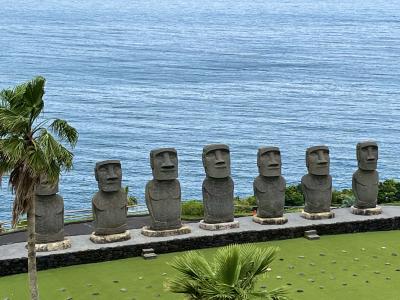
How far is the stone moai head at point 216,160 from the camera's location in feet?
95.8

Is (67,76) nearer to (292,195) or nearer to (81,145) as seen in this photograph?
(81,145)

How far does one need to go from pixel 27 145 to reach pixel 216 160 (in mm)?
9699

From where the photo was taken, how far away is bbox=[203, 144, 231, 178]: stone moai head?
1149 inches

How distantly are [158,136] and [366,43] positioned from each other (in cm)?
8438

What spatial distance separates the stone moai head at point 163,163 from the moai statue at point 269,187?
2941 millimetres

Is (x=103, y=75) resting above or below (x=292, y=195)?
above

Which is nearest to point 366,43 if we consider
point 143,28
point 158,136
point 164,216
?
point 143,28

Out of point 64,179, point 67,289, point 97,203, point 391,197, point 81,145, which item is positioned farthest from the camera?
point 81,145

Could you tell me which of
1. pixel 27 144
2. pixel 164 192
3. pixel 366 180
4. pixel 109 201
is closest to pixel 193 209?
pixel 164 192

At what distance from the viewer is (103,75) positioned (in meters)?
112

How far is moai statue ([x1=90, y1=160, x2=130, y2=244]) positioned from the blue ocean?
3042 centimetres

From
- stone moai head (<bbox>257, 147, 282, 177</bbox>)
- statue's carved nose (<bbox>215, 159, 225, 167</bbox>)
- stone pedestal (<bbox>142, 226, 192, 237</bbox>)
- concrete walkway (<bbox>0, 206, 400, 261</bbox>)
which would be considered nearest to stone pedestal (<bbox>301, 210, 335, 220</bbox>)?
concrete walkway (<bbox>0, 206, 400, 261</bbox>)

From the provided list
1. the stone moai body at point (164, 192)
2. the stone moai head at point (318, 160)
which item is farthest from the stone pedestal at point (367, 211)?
the stone moai body at point (164, 192)

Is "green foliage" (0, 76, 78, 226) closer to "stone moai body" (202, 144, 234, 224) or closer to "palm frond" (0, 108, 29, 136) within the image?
"palm frond" (0, 108, 29, 136)
